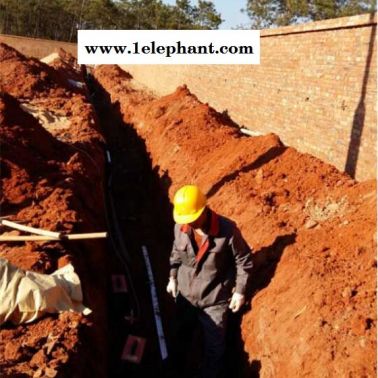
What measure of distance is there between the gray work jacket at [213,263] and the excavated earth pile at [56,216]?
113 centimetres

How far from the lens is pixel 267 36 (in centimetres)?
1090

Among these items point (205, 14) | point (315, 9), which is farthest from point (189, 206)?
point (205, 14)

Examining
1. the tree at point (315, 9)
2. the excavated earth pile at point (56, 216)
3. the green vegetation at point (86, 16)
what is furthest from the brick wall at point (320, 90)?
the green vegetation at point (86, 16)

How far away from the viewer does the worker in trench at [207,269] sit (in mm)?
4395

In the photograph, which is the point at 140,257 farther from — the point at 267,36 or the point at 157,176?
the point at 267,36

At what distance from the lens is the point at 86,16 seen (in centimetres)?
4831

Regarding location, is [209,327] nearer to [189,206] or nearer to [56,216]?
[189,206]

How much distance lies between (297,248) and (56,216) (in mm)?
3364

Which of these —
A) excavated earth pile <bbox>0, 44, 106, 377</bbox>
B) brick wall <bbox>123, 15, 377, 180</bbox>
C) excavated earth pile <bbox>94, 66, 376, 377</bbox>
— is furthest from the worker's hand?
brick wall <bbox>123, 15, 377, 180</bbox>

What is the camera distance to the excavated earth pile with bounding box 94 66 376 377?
4.05 meters

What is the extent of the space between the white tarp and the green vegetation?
41.9 metres

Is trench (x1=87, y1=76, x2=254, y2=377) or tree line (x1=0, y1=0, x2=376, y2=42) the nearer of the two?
trench (x1=87, y1=76, x2=254, y2=377)

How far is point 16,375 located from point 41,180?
425cm

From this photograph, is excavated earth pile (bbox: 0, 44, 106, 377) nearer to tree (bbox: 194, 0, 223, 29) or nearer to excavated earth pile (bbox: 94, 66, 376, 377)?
excavated earth pile (bbox: 94, 66, 376, 377)
